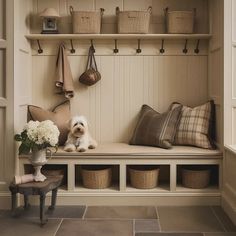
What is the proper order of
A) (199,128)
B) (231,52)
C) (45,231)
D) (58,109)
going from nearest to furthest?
(45,231) < (231,52) < (199,128) < (58,109)

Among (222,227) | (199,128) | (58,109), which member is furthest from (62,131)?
(222,227)

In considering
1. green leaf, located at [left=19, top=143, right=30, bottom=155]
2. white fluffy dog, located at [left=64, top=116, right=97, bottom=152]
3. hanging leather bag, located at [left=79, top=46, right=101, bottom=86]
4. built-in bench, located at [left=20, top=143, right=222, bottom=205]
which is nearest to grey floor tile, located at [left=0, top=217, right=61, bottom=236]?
built-in bench, located at [left=20, top=143, right=222, bottom=205]

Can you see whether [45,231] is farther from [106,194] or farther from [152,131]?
[152,131]

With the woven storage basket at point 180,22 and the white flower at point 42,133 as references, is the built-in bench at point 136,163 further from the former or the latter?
the woven storage basket at point 180,22

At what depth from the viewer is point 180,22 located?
3510mm

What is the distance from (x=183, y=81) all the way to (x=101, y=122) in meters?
0.96

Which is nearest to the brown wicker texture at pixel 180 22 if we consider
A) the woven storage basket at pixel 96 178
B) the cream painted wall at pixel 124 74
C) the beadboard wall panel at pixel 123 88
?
the cream painted wall at pixel 124 74

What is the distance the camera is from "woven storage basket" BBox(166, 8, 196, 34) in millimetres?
3502

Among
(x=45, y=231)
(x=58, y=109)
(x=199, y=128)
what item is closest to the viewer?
(x=45, y=231)

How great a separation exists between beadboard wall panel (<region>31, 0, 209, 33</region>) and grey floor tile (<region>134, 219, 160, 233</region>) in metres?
1.92

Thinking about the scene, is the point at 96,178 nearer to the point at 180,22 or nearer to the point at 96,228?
the point at 96,228

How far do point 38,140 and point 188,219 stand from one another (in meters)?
1.41

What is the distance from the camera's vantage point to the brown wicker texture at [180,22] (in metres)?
3.50

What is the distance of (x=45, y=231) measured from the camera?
8.93 feet
